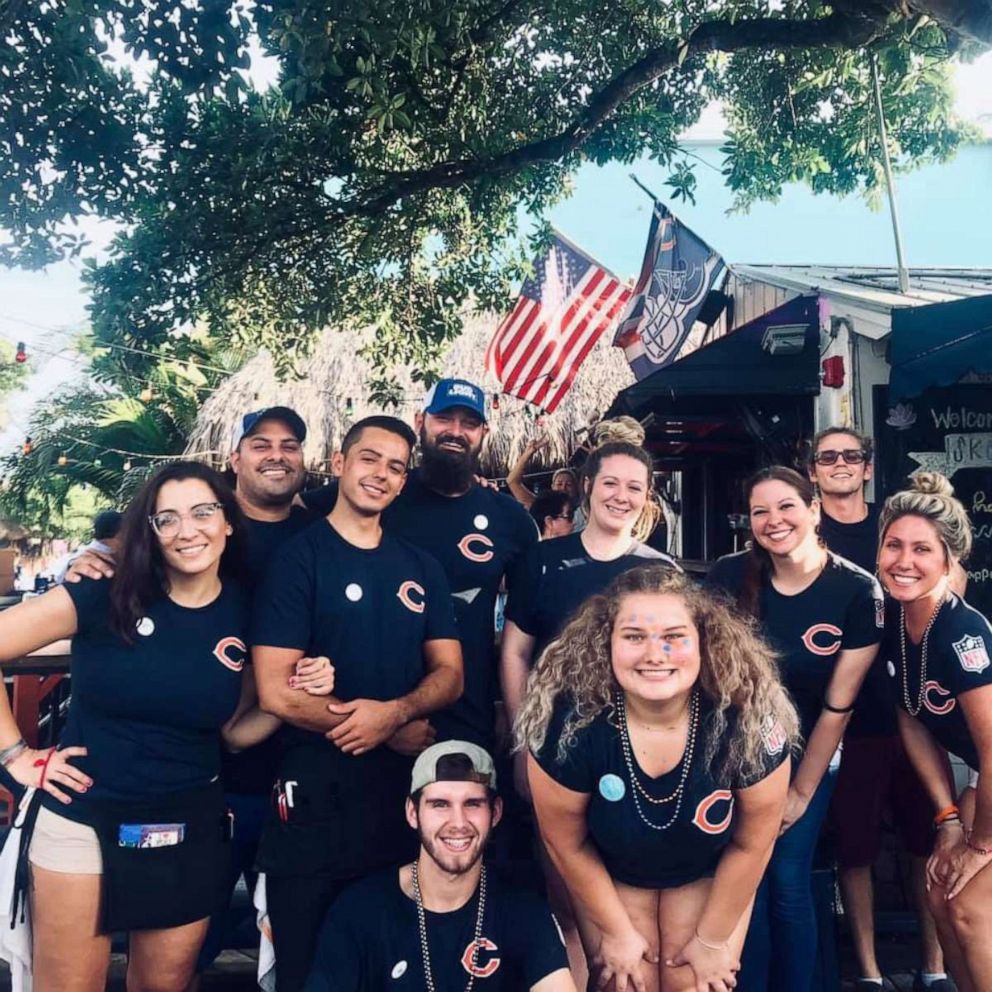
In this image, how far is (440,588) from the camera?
3094 mm

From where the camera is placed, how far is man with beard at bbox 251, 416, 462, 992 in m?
2.79

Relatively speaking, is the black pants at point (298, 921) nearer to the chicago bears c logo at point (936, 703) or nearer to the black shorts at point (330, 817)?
the black shorts at point (330, 817)

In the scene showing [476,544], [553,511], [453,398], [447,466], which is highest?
[453,398]

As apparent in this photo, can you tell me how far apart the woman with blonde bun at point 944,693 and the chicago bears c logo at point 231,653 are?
7.48 feet

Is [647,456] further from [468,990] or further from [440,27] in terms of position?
[440,27]

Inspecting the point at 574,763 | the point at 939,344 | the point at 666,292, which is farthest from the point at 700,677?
the point at 666,292

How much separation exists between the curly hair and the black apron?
1.05 metres

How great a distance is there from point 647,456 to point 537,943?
1775mm

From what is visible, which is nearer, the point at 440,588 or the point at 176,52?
the point at 440,588

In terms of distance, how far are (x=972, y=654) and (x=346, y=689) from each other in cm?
211

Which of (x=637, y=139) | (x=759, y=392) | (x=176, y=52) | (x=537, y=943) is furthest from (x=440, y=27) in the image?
(x=537, y=943)

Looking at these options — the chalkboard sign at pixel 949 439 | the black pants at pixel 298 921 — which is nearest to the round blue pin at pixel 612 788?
the black pants at pixel 298 921

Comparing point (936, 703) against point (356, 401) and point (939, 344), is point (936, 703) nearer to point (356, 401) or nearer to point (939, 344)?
point (939, 344)

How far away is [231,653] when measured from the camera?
9.23 feet
